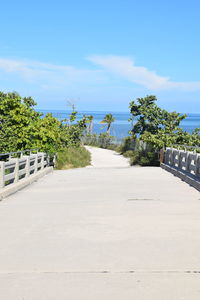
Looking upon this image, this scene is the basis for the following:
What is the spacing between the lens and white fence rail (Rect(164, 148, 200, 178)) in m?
18.6

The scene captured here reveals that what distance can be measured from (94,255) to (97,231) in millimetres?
1708

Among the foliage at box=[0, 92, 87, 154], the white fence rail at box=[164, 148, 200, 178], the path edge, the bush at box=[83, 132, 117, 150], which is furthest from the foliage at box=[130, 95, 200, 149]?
the bush at box=[83, 132, 117, 150]

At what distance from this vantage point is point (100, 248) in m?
7.04

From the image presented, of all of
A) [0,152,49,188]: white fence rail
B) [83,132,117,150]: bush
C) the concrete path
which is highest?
[83,132,117,150]: bush

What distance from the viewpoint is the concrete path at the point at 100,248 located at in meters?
5.20

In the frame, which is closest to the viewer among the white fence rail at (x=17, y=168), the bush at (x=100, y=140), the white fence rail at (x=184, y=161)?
the white fence rail at (x=17, y=168)

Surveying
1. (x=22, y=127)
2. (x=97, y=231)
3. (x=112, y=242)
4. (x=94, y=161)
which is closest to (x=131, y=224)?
(x=97, y=231)

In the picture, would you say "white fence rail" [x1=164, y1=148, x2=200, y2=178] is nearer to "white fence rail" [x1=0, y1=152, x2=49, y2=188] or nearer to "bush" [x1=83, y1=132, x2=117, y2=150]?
"white fence rail" [x1=0, y1=152, x2=49, y2=188]

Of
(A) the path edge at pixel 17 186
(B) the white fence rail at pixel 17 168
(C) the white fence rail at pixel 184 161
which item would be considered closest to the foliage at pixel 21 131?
(B) the white fence rail at pixel 17 168

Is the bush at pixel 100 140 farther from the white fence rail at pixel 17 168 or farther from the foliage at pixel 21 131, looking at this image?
the white fence rail at pixel 17 168

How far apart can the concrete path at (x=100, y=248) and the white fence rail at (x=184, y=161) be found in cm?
565

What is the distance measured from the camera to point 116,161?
1699 inches

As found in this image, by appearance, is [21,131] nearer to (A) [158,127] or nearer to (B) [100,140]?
(A) [158,127]

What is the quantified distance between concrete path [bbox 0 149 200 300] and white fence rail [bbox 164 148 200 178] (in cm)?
565
